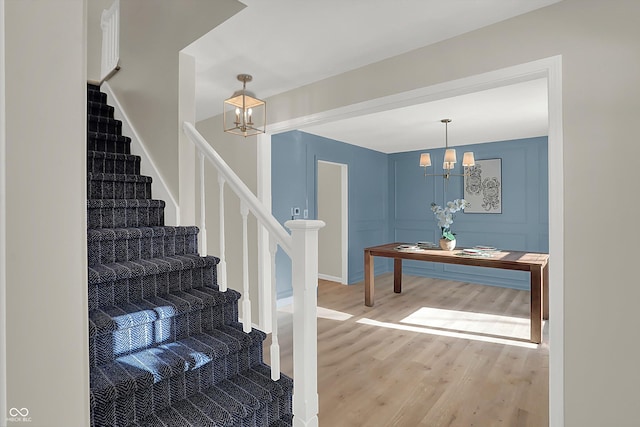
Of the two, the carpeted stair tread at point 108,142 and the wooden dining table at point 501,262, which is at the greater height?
the carpeted stair tread at point 108,142

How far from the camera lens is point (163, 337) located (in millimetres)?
1587

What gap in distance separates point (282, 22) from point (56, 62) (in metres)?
1.63

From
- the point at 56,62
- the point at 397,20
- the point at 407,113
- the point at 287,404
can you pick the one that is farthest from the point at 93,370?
the point at 407,113

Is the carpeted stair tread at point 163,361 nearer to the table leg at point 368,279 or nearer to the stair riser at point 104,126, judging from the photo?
the stair riser at point 104,126

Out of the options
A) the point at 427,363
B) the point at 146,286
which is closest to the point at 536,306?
the point at 427,363

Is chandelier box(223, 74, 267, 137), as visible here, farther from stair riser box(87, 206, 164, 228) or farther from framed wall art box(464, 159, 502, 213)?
framed wall art box(464, 159, 502, 213)

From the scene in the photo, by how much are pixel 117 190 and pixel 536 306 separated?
11.8 ft

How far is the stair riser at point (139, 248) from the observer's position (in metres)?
1.79

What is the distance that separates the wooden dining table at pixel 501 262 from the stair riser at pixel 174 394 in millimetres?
2558

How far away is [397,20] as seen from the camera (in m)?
1.90

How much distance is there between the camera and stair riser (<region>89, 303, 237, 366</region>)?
138 centimetres

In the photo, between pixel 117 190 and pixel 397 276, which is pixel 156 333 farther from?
pixel 397 276

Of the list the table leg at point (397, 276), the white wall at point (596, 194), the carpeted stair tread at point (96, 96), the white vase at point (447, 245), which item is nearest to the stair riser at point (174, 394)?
the white wall at point (596, 194)

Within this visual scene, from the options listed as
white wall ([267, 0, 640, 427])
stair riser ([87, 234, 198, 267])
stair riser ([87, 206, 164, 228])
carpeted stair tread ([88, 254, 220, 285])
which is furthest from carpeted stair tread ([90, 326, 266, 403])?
white wall ([267, 0, 640, 427])
